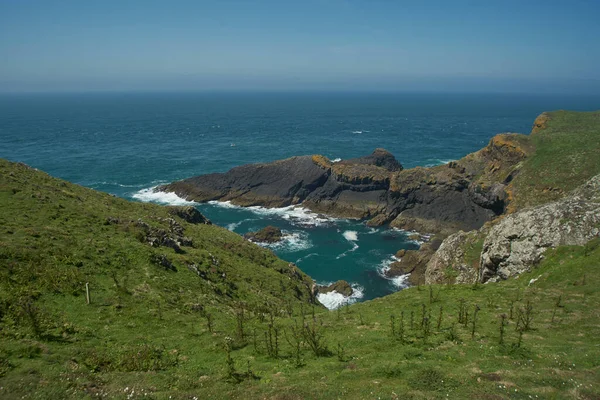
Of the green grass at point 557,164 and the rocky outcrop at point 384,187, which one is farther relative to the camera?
the rocky outcrop at point 384,187

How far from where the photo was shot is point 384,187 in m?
85.8

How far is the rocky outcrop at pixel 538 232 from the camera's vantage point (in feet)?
93.1

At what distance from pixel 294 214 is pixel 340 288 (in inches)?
1339

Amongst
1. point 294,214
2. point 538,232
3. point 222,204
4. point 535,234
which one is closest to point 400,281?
point 535,234

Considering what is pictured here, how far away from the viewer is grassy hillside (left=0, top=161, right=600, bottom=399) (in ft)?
43.4

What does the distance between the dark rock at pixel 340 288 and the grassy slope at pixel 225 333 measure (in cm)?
2222

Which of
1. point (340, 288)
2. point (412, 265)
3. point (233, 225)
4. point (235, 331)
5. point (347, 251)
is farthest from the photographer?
point (233, 225)

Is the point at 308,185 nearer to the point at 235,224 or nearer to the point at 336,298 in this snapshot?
the point at 235,224

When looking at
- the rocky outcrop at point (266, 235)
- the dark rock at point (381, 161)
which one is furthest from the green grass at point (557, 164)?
the rocky outcrop at point (266, 235)

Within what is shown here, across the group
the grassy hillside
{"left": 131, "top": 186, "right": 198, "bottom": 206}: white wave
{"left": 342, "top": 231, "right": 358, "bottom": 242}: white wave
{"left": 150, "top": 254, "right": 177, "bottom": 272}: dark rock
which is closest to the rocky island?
{"left": 131, "top": 186, "right": 198, "bottom": 206}: white wave

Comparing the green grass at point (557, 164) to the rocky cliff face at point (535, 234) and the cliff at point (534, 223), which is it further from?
the rocky cliff face at point (535, 234)

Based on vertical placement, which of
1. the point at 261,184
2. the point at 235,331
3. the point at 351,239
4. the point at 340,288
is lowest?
the point at 340,288

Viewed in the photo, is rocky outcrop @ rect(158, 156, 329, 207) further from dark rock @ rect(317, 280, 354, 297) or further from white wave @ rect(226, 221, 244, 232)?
dark rock @ rect(317, 280, 354, 297)

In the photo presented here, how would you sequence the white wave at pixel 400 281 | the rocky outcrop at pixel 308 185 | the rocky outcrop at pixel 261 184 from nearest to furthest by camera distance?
the white wave at pixel 400 281
the rocky outcrop at pixel 308 185
the rocky outcrop at pixel 261 184
